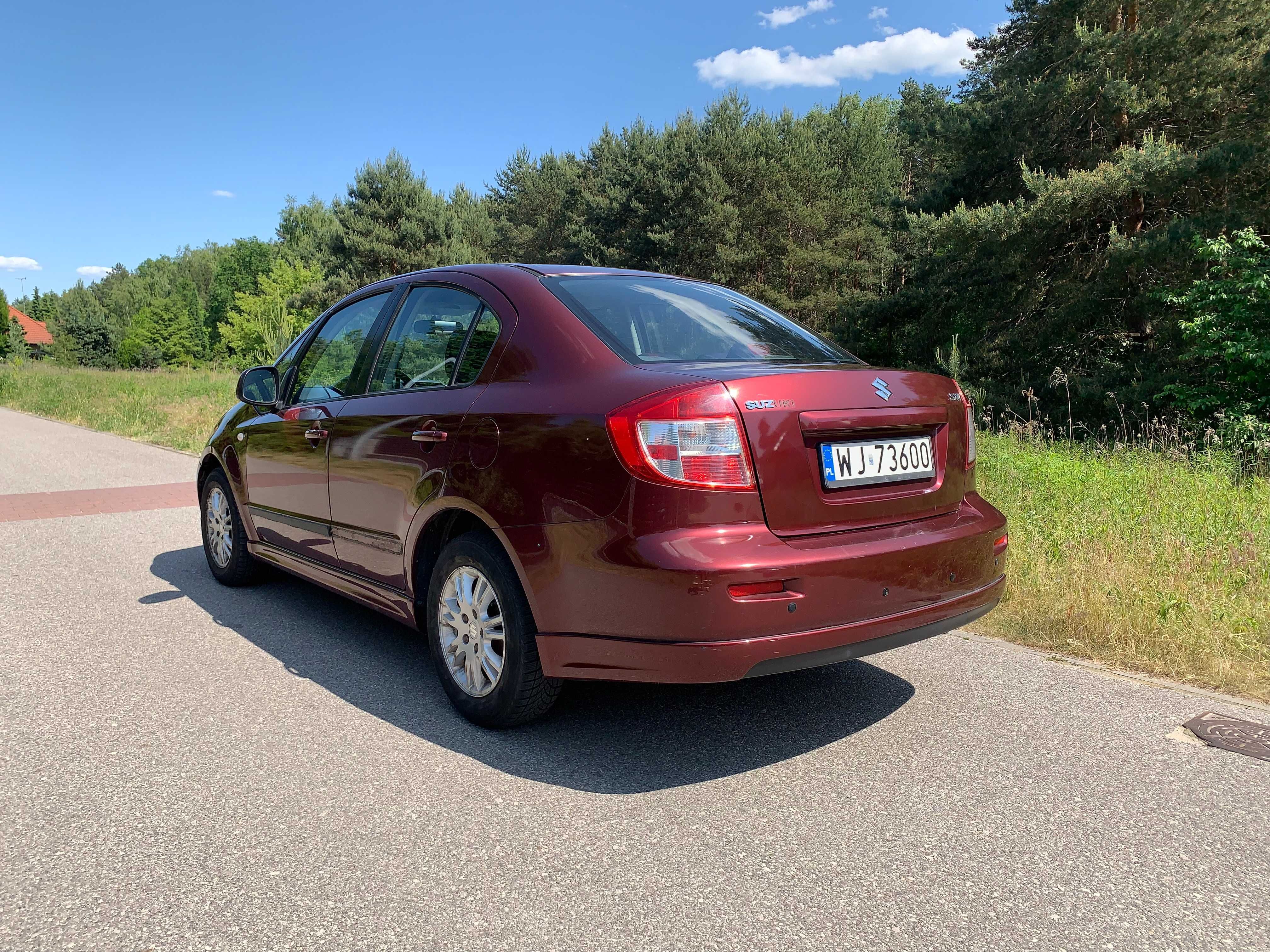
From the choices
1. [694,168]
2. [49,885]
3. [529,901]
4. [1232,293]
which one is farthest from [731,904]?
[694,168]

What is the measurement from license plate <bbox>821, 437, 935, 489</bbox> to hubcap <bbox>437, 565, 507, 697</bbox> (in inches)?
49.6

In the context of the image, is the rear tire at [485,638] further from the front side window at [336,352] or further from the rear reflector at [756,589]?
the front side window at [336,352]

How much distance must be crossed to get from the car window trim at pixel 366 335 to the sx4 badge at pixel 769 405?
213 centimetres

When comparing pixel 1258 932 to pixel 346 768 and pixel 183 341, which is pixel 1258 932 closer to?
pixel 346 768

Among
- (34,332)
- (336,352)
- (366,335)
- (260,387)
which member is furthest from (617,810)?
(34,332)

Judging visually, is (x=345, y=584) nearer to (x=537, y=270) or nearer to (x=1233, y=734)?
(x=537, y=270)

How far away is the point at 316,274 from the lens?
7619 centimetres

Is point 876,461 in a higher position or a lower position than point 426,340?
lower

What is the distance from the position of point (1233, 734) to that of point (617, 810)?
2.38m

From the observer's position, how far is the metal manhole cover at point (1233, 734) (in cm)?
335

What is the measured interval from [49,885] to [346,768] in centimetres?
93

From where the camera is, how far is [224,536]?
5793mm

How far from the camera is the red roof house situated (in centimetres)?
11606

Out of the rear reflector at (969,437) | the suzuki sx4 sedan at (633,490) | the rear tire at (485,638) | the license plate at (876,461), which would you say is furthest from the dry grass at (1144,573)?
the rear tire at (485,638)
